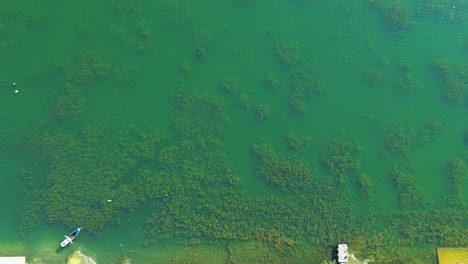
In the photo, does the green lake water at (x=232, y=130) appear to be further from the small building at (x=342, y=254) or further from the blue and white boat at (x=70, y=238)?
the small building at (x=342, y=254)

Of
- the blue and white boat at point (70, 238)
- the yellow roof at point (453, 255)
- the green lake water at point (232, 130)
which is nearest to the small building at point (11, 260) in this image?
the green lake water at point (232, 130)

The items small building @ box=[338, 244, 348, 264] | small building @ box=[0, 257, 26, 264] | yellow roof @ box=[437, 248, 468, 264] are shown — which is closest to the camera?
small building @ box=[0, 257, 26, 264]

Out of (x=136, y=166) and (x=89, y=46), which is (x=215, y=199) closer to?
(x=136, y=166)

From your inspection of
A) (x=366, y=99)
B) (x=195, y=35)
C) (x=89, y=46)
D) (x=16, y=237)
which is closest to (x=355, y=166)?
(x=366, y=99)

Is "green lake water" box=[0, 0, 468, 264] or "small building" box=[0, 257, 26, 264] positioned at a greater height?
"green lake water" box=[0, 0, 468, 264]

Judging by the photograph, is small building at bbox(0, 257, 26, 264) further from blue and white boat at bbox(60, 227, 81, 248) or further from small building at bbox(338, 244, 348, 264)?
small building at bbox(338, 244, 348, 264)

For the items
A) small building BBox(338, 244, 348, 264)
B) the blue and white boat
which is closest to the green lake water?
the blue and white boat
